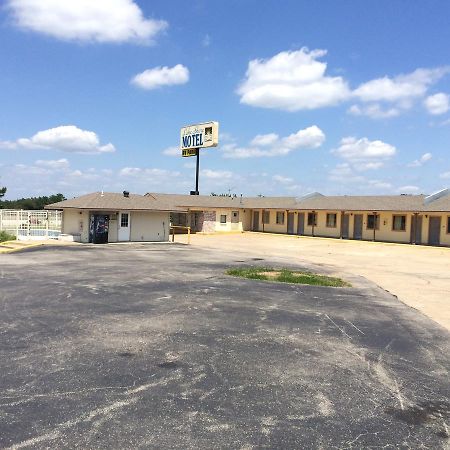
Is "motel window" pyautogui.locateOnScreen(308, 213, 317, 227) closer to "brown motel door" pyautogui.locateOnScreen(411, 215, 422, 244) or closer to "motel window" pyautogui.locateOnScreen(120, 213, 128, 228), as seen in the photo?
"brown motel door" pyautogui.locateOnScreen(411, 215, 422, 244)

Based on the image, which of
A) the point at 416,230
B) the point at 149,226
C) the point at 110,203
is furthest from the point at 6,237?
the point at 416,230

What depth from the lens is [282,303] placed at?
1293 cm

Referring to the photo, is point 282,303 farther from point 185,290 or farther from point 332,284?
point 332,284

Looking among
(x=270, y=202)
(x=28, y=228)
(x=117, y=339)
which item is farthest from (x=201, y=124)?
(x=117, y=339)

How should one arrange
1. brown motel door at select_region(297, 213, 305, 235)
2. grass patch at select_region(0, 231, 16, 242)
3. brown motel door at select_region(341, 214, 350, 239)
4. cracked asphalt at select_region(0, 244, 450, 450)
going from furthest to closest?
1. brown motel door at select_region(297, 213, 305, 235)
2. brown motel door at select_region(341, 214, 350, 239)
3. grass patch at select_region(0, 231, 16, 242)
4. cracked asphalt at select_region(0, 244, 450, 450)

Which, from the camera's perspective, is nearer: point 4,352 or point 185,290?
point 4,352

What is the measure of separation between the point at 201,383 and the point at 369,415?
241 centimetres

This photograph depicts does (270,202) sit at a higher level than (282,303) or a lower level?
higher

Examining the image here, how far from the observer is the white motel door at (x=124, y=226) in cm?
3266

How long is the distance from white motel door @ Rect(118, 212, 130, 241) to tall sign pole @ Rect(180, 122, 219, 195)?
88.6ft

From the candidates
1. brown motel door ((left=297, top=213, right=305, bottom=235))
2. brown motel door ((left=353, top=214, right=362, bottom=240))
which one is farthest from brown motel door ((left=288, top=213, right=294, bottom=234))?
brown motel door ((left=353, top=214, right=362, bottom=240))

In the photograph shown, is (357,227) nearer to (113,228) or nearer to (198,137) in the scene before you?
(113,228)

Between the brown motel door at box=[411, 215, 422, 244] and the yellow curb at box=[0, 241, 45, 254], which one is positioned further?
the brown motel door at box=[411, 215, 422, 244]

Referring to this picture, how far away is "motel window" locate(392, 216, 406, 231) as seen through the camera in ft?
129
